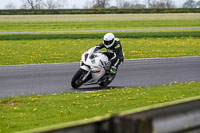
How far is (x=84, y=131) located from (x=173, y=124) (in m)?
0.68

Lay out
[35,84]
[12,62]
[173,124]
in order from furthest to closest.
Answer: [12,62] < [35,84] < [173,124]

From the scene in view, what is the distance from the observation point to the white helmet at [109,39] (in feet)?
40.5

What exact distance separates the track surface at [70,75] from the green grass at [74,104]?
137 cm

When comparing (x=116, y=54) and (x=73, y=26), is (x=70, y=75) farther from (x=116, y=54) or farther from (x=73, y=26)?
(x=73, y=26)

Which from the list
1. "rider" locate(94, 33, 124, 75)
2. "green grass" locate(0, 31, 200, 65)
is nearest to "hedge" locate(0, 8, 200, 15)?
"green grass" locate(0, 31, 200, 65)

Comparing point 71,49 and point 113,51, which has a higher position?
point 113,51

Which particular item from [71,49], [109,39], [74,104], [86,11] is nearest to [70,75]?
[109,39]

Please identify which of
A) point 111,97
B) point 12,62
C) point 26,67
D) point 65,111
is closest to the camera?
point 65,111

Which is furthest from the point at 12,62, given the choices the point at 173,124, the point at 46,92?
the point at 173,124

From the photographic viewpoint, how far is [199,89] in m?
12.0

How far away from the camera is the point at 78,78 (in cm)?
1244

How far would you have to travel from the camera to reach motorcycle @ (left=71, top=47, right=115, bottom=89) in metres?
12.3

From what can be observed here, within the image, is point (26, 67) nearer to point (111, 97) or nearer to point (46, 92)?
point (46, 92)

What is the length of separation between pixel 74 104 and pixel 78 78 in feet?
8.62
